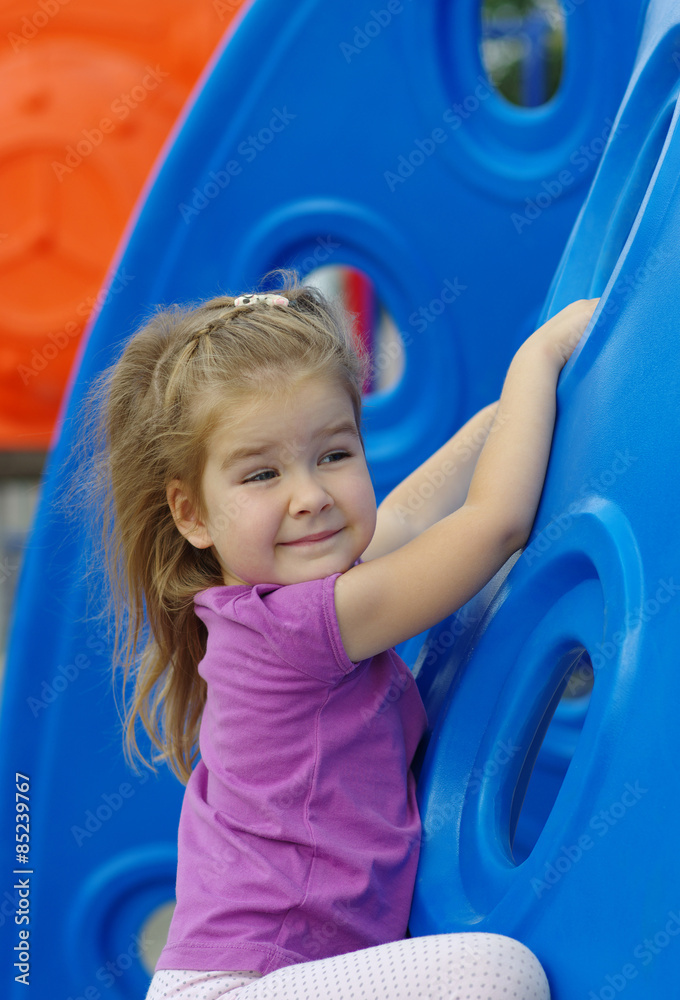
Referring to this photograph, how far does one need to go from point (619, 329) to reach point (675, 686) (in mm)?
314

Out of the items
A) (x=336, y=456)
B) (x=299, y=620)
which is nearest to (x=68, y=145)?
(x=336, y=456)

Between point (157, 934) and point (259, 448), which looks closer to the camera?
point (259, 448)

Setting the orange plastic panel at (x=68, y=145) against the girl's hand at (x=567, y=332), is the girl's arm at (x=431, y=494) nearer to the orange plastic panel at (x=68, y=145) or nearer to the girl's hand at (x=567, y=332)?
the girl's hand at (x=567, y=332)

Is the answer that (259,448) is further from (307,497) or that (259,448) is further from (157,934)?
(157,934)

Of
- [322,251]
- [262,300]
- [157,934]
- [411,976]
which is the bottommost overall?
[157,934]

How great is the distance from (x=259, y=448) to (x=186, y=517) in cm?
14

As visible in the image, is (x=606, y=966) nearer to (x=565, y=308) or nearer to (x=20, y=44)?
(x=565, y=308)

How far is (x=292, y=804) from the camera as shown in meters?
0.94

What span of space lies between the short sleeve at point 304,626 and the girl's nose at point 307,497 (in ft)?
0.21

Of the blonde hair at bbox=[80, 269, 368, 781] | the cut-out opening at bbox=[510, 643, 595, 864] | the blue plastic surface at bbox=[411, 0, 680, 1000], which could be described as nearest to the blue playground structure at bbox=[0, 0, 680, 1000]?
the cut-out opening at bbox=[510, 643, 595, 864]

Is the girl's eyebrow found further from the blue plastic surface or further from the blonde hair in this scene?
the blue plastic surface

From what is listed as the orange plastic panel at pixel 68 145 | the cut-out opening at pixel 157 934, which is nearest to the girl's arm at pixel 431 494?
the cut-out opening at pixel 157 934

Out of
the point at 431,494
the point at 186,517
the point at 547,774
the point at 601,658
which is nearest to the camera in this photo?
the point at 601,658

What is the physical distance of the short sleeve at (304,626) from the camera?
91 centimetres
